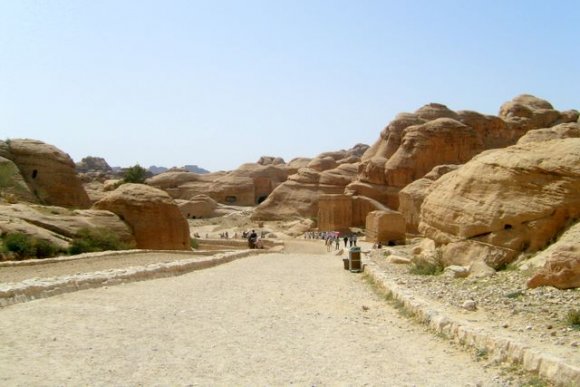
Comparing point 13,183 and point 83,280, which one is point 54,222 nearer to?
point 13,183

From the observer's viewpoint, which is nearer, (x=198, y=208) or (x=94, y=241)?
(x=94, y=241)

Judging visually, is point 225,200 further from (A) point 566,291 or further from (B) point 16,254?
(A) point 566,291

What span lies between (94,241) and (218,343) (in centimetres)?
1431

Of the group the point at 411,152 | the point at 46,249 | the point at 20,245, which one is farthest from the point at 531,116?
the point at 20,245

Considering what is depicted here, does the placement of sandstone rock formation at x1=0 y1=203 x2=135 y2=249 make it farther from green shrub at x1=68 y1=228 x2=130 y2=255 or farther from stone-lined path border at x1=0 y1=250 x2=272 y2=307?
stone-lined path border at x1=0 y1=250 x2=272 y2=307

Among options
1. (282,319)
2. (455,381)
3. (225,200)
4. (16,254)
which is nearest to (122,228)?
(16,254)

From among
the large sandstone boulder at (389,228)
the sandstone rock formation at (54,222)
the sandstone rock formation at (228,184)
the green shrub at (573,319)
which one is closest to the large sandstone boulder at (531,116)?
the large sandstone boulder at (389,228)

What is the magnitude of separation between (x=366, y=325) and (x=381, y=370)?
278 cm

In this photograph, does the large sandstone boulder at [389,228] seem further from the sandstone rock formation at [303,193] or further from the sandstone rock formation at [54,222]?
the sandstone rock formation at [303,193]

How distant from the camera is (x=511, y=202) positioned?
527 inches

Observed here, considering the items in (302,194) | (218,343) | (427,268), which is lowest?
(218,343)

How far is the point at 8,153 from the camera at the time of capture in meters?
29.9

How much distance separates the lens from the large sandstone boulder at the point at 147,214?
80.4 feet

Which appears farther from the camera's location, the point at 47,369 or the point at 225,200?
the point at 225,200
